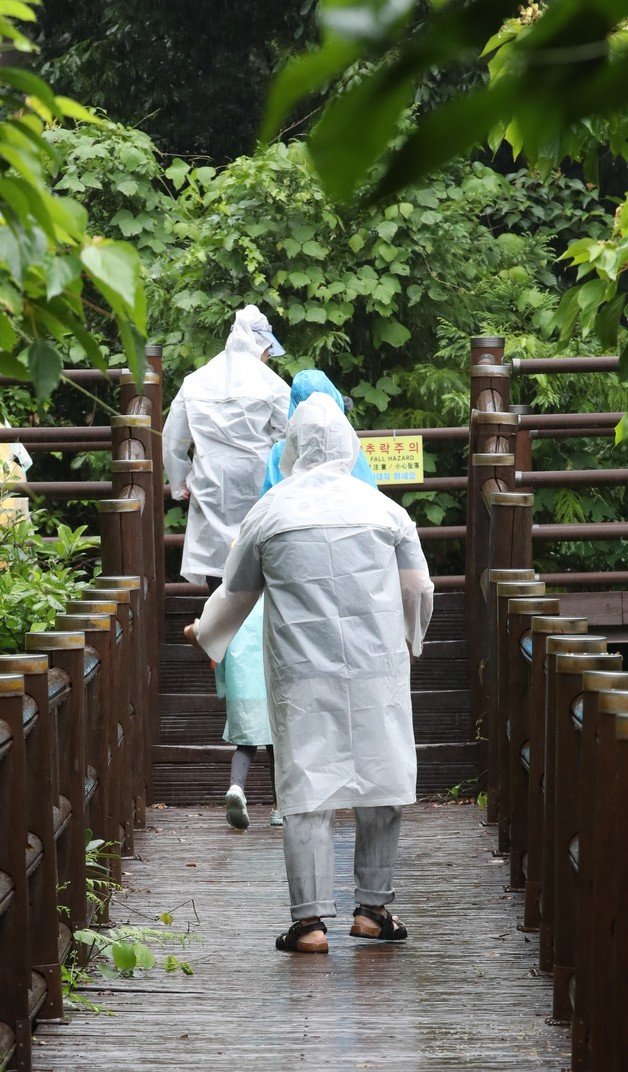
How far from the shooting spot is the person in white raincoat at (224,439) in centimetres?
716

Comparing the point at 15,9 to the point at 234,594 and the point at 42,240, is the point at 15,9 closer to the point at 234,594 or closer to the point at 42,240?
the point at 42,240

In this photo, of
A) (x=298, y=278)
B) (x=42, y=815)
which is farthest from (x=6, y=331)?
(x=298, y=278)

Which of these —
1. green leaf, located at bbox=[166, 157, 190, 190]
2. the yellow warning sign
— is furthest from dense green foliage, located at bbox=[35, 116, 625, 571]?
the yellow warning sign

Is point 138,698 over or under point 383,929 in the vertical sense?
over

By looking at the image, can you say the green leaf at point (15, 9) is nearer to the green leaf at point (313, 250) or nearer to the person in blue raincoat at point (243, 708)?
the person in blue raincoat at point (243, 708)

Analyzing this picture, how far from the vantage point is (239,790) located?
235 inches

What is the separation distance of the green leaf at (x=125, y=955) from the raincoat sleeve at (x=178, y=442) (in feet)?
11.6

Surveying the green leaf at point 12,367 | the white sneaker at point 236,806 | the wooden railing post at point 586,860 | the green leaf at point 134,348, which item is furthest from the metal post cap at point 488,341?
the green leaf at point 134,348

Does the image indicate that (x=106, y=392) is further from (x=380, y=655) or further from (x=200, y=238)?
(x=380, y=655)

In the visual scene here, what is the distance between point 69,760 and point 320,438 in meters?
1.18

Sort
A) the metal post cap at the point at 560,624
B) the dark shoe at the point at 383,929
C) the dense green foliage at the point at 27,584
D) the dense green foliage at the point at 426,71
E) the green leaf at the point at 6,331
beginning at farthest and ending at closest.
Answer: the dense green foliage at the point at 27,584, the dark shoe at the point at 383,929, the metal post cap at the point at 560,624, the green leaf at the point at 6,331, the dense green foliage at the point at 426,71

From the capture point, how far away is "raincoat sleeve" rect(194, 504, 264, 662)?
4.48m

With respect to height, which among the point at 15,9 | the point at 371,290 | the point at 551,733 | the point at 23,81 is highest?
the point at 371,290

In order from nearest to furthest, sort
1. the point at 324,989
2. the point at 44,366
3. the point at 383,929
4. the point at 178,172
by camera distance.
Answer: the point at 44,366
the point at 324,989
the point at 383,929
the point at 178,172
